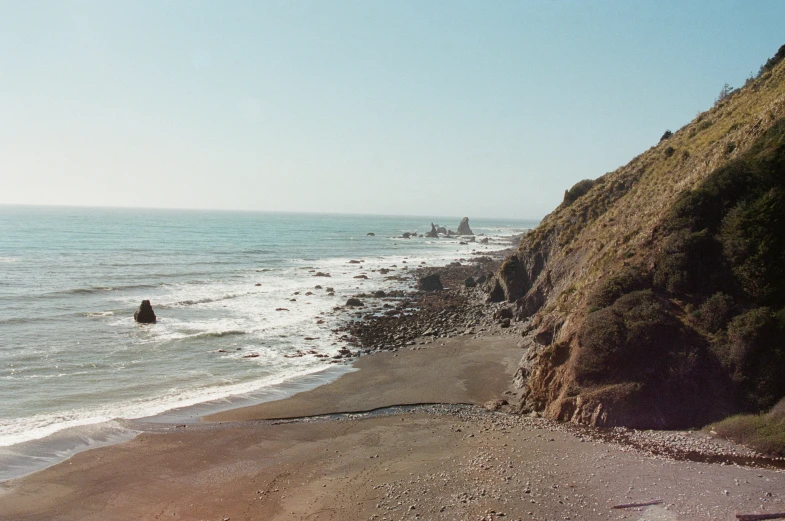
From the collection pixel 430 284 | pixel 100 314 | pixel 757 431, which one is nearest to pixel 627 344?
pixel 757 431

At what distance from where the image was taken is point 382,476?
14.7 meters

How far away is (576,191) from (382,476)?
122ft

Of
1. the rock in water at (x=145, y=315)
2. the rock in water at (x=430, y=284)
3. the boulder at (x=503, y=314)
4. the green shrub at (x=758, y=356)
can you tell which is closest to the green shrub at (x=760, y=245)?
the green shrub at (x=758, y=356)

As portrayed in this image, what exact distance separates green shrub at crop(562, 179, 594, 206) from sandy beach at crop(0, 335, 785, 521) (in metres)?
29.8

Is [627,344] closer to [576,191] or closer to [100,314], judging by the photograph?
[576,191]

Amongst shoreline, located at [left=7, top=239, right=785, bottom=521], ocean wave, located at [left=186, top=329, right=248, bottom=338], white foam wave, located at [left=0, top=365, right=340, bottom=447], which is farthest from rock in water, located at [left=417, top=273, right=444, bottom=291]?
shoreline, located at [left=7, top=239, right=785, bottom=521]

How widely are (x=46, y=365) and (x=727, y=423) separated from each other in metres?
30.0

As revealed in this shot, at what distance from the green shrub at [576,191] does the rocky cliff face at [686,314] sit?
1900 cm

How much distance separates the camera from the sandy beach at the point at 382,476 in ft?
41.4

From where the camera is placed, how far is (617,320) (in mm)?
18875

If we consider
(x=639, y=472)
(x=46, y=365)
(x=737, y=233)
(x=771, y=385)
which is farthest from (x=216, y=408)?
(x=737, y=233)

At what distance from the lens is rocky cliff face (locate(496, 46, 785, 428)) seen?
667 inches

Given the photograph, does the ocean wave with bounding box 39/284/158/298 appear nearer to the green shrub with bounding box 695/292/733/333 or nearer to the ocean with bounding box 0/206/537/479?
the ocean with bounding box 0/206/537/479

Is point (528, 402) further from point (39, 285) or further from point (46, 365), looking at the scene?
point (39, 285)
